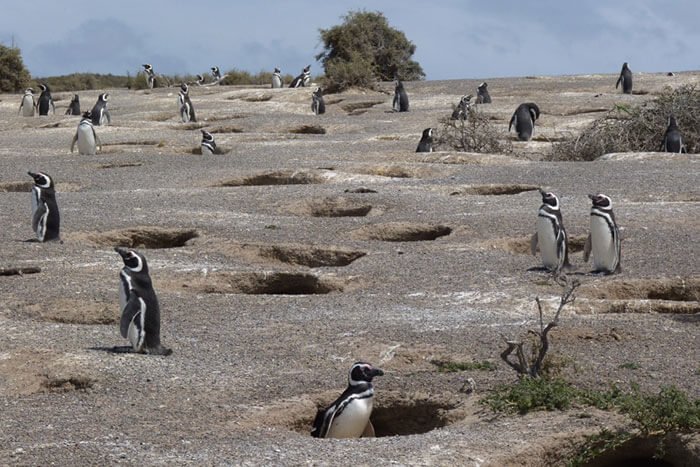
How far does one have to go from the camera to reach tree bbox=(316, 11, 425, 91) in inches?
1903

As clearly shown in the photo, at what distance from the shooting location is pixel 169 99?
1437 inches

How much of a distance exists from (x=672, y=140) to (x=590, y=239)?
407 inches

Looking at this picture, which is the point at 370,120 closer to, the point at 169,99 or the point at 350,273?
the point at 169,99

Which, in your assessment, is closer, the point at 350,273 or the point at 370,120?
the point at 350,273

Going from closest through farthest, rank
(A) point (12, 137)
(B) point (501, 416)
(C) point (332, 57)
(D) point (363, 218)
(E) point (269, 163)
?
(B) point (501, 416)
(D) point (363, 218)
(E) point (269, 163)
(A) point (12, 137)
(C) point (332, 57)

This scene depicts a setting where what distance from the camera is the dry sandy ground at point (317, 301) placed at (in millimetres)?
7660

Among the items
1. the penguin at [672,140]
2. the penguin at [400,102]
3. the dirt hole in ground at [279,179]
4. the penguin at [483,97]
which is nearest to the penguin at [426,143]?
the dirt hole in ground at [279,179]

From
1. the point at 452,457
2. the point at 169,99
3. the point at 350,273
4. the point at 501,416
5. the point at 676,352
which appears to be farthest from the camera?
the point at 169,99

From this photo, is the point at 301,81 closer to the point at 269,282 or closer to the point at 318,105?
the point at 318,105

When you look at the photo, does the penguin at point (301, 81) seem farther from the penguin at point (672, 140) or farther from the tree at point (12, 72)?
the penguin at point (672, 140)

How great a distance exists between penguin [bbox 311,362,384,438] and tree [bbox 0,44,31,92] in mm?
39845

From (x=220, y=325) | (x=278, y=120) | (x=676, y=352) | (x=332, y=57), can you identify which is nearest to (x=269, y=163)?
(x=278, y=120)

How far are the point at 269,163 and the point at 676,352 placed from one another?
41.7 feet

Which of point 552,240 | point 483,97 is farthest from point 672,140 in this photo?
point 483,97
